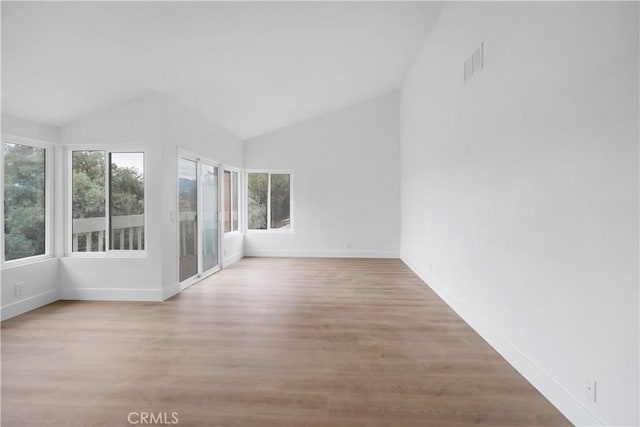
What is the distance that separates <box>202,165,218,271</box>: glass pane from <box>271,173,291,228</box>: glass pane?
1816mm

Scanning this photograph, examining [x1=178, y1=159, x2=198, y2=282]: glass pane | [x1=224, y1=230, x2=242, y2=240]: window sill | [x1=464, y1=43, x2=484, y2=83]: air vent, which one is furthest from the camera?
[x1=224, y1=230, x2=242, y2=240]: window sill

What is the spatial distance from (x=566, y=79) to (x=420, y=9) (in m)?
2.81

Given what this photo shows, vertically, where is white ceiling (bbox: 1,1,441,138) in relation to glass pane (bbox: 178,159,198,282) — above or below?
above

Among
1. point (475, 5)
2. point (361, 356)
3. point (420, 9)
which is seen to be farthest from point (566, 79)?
point (420, 9)

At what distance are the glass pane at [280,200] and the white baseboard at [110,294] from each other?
368 centimetres

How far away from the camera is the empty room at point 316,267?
A: 178 centimetres

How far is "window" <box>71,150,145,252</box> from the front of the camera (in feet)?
13.7

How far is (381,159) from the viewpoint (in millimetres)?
7328

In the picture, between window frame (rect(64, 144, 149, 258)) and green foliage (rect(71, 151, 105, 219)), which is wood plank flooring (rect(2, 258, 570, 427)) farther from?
green foliage (rect(71, 151, 105, 219))

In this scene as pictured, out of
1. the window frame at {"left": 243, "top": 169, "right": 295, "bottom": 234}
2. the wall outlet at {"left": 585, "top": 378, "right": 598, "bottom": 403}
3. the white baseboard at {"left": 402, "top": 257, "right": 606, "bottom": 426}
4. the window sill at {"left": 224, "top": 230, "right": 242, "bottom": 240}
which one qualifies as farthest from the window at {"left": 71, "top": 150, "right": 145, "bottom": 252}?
the wall outlet at {"left": 585, "top": 378, "right": 598, "bottom": 403}

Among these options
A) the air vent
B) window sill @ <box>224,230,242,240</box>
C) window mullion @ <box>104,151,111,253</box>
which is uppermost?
the air vent

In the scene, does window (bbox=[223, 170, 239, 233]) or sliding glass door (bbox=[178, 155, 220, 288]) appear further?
window (bbox=[223, 170, 239, 233])

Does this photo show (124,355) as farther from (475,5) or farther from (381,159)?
(381,159)

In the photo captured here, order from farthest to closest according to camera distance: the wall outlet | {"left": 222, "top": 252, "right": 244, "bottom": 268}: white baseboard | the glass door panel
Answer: {"left": 222, "top": 252, "right": 244, "bottom": 268}: white baseboard, the glass door panel, the wall outlet
